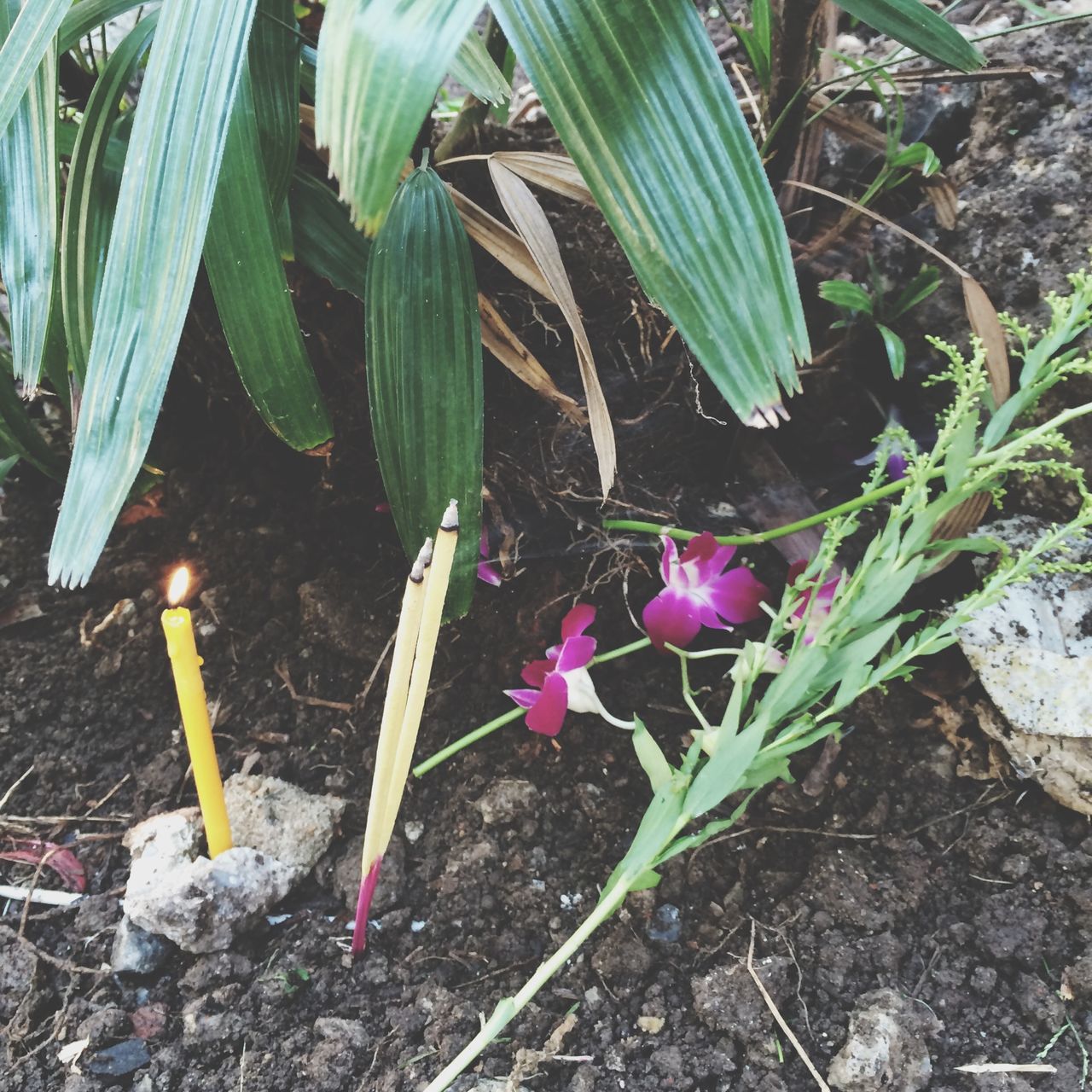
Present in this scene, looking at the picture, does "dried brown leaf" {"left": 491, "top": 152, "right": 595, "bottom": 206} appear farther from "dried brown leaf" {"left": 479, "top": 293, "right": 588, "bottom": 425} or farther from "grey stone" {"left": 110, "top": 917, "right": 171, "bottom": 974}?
"grey stone" {"left": 110, "top": 917, "right": 171, "bottom": 974}

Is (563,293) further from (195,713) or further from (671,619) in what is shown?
(195,713)

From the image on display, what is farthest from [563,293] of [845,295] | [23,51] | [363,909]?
[363,909]

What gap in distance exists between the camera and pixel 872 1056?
65cm

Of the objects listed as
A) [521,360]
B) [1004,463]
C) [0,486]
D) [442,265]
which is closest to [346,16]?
[442,265]

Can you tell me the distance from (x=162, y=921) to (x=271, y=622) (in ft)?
1.17

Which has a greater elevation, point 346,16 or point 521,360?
point 346,16

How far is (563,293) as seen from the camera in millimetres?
735

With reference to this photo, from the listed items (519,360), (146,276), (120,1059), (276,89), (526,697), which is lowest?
(120,1059)

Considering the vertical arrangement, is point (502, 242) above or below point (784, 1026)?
above

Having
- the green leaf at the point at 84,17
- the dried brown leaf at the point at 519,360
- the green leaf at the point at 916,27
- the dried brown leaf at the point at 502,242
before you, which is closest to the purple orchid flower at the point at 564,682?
the dried brown leaf at the point at 519,360

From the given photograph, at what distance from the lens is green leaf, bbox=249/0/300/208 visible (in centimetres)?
70

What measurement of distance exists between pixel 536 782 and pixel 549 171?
62cm

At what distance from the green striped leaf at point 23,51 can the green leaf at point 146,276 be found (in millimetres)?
115

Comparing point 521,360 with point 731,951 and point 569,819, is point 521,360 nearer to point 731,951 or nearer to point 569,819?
point 569,819
